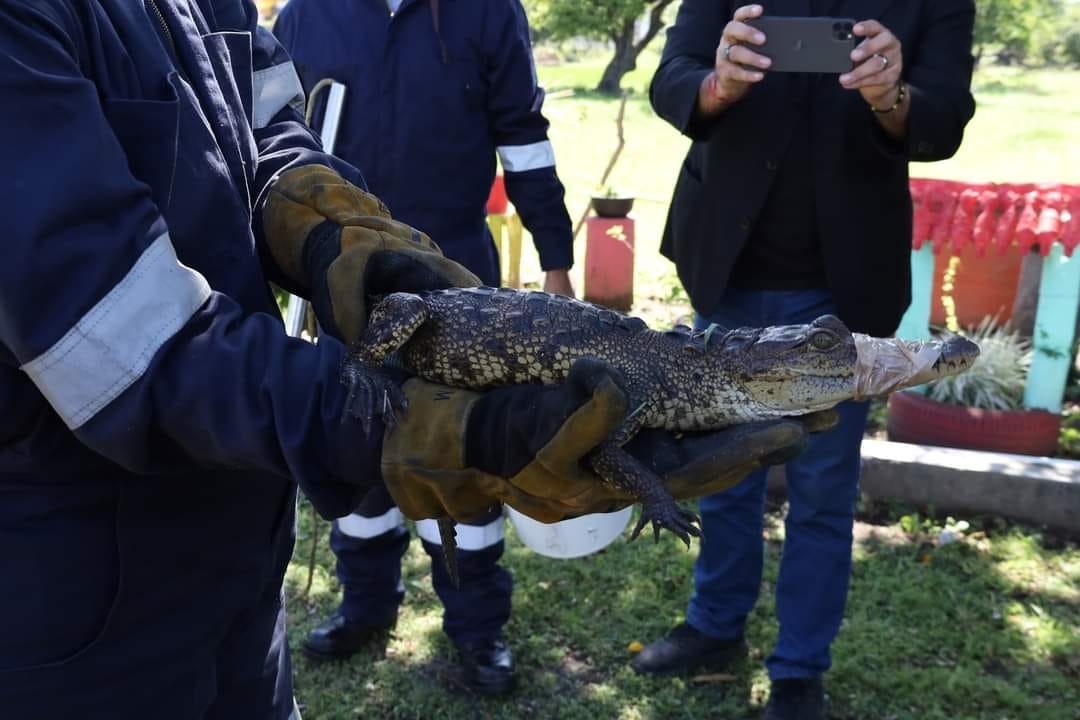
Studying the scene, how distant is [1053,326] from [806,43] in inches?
118

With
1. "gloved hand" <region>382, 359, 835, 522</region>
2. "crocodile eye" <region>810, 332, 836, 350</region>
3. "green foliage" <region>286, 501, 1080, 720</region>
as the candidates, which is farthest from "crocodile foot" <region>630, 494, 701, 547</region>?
"green foliage" <region>286, 501, 1080, 720</region>

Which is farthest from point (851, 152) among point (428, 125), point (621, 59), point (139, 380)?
point (621, 59)

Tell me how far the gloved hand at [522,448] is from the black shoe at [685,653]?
6.53 feet

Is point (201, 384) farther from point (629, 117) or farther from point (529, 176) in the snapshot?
point (629, 117)

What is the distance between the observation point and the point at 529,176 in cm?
382

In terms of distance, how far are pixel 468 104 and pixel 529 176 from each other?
386 millimetres

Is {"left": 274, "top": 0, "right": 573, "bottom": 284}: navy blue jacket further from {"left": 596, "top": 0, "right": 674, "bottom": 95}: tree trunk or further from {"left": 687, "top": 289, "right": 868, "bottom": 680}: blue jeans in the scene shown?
{"left": 596, "top": 0, "right": 674, "bottom": 95}: tree trunk

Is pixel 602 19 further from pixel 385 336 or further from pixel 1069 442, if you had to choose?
pixel 385 336

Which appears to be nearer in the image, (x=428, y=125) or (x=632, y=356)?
(x=632, y=356)

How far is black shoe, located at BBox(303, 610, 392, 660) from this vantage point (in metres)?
3.64

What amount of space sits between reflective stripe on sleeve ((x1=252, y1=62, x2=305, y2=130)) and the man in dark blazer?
138cm

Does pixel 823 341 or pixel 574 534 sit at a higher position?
pixel 823 341

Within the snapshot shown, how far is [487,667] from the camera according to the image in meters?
3.45

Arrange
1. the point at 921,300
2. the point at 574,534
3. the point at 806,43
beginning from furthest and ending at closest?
the point at 921,300, the point at 574,534, the point at 806,43
